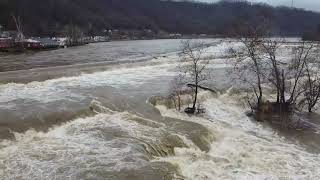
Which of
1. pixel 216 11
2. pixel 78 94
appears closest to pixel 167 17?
pixel 216 11

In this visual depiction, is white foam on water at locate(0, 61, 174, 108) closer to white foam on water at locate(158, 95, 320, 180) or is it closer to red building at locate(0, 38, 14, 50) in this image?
white foam on water at locate(158, 95, 320, 180)

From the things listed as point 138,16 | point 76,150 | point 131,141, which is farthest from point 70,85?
point 138,16

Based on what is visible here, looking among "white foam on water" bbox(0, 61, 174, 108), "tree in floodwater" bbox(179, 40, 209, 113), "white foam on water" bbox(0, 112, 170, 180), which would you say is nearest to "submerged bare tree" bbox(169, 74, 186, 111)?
"tree in floodwater" bbox(179, 40, 209, 113)

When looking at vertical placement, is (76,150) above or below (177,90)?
below

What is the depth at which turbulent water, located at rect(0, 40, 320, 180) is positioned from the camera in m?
12.6

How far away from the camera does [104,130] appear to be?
15.9 m

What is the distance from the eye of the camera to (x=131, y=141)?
14719 mm

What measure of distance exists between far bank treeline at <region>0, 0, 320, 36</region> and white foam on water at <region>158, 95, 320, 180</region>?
78.2 meters

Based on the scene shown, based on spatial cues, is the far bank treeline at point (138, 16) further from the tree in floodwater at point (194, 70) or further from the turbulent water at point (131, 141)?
the turbulent water at point (131, 141)

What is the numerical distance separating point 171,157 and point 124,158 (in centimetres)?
161

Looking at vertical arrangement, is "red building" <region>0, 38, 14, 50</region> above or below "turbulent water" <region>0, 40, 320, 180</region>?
above

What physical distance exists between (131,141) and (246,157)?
399cm

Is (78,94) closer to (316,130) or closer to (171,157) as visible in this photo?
(171,157)

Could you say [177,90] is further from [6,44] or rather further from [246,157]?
[6,44]
